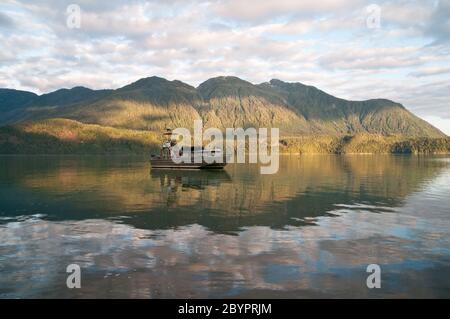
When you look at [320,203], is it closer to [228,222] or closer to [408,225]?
[408,225]

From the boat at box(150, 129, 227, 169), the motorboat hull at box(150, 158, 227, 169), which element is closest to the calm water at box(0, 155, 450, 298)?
the motorboat hull at box(150, 158, 227, 169)

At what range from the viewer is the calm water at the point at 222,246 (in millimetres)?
17656

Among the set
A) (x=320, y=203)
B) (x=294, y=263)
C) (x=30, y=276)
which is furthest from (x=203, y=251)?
(x=320, y=203)

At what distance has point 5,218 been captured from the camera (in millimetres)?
34438

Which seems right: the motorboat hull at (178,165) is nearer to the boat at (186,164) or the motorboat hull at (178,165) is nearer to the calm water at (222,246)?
the boat at (186,164)

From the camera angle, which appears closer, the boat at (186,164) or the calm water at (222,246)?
the calm water at (222,246)

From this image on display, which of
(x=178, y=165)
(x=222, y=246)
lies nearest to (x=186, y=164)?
(x=178, y=165)

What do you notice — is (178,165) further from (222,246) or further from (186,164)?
(222,246)

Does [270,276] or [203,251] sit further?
[203,251]

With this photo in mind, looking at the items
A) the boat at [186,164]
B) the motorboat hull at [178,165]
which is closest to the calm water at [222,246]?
the motorboat hull at [178,165]

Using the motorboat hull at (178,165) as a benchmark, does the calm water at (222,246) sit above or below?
below

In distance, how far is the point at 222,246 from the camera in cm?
2473
